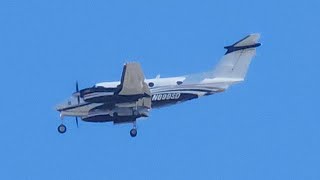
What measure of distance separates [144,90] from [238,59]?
858cm

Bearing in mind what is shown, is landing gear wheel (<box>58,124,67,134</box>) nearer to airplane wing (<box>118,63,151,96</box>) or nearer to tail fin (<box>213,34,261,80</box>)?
airplane wing (<box>118,63,151,96</box>)

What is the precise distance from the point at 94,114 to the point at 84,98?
76.1 inches

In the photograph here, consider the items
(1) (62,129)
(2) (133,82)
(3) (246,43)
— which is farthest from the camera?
(3) (246,43)

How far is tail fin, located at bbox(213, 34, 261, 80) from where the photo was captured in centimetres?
6519

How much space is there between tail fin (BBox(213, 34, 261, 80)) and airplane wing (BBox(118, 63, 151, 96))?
22.5ft

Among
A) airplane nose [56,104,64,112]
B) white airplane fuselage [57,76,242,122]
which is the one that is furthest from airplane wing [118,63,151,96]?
airplane nose [56,104,64,112]

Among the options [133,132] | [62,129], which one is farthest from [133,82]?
[62,129]

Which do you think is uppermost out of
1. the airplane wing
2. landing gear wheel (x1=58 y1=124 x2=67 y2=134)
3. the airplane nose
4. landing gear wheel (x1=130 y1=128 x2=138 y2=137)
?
the airplane nose

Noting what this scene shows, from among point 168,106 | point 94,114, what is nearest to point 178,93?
point 168,106

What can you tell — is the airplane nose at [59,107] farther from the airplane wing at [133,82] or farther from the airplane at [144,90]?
the airplane wing at [133,82]

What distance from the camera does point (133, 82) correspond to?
58750 mm

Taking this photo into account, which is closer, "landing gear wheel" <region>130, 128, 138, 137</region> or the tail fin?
"landing gear wheel" <region>130, 128, 138, 137</region>

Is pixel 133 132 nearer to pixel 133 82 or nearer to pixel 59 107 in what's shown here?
pixel 133 82

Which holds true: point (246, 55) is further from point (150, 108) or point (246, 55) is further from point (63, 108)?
point (63, 108)
